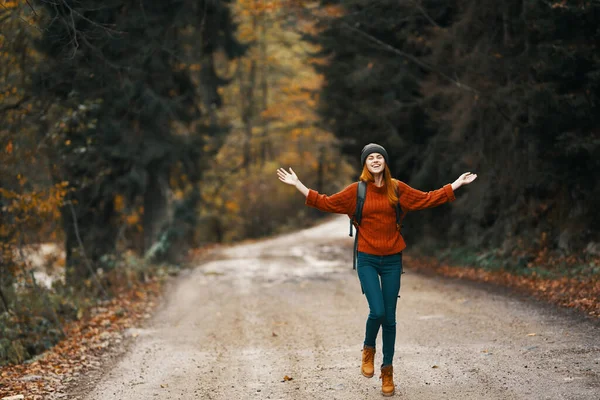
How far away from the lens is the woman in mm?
6074

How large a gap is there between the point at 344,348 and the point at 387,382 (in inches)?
85.6

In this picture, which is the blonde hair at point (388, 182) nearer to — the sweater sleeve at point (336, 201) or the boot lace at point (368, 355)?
the sweater sleeve at point (336, 201)

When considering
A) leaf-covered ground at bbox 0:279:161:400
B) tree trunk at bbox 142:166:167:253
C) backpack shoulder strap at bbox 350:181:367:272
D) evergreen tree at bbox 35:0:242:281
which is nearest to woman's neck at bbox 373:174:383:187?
backpack shoulder strap at bbox 350:181:367:272

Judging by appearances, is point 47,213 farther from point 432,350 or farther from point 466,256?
point 466,256

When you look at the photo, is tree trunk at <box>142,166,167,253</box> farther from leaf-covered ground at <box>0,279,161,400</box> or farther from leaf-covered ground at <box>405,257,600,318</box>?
leaf-covered ground at <box>405,257,600,318</box>

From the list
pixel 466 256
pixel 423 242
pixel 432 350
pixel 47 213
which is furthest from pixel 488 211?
pixel 47 213

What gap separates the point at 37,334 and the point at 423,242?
12613 mm

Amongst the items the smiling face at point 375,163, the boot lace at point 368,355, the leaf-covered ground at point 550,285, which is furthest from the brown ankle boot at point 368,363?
the leaf-covered ground at point 550,285

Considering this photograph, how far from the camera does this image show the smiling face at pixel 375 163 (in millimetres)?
6027

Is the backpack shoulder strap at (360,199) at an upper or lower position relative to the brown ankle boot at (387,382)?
upper

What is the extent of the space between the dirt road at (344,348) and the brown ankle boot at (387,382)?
11 centimetres

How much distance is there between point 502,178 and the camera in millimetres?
14438

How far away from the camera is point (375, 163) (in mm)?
6051

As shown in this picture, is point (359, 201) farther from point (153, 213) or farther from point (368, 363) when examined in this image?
point (153, 213)
